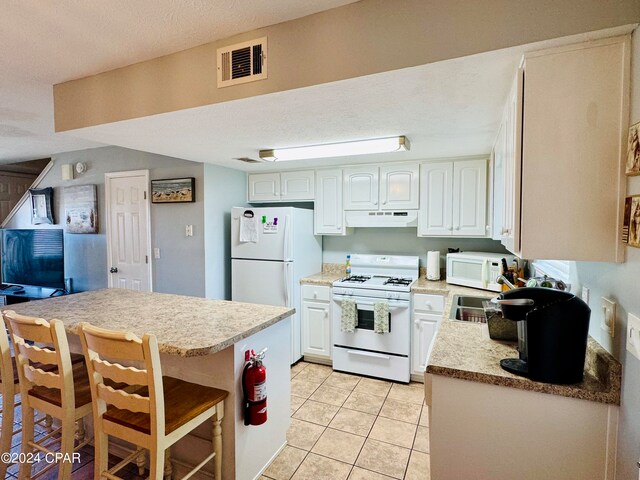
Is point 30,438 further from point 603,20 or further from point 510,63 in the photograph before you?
point 603,20

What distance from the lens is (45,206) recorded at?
446cm

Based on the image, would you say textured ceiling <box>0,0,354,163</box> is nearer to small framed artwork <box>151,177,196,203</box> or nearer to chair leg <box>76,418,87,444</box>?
small framed artwork <box>151,177,196,203</box>

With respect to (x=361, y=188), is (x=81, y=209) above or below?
below

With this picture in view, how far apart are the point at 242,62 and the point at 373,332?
2.46 metres

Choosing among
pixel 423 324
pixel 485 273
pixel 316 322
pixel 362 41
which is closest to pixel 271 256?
pixel 316 322

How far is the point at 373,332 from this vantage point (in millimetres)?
3088

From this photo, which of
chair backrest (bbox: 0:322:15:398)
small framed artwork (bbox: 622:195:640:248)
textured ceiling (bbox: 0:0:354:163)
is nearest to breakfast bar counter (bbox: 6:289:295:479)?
chair backrest (bbox: 0:322:15:398)

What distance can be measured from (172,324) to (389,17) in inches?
70.6

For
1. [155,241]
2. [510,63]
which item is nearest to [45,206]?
[155,241]

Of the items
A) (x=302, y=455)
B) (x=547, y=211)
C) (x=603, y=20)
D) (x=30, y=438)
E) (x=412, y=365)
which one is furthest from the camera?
(x=412, y=365)

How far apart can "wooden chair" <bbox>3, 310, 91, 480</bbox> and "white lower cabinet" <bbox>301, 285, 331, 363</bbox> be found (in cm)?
204

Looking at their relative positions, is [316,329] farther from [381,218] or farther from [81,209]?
[81,209]

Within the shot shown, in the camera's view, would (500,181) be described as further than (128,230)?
No

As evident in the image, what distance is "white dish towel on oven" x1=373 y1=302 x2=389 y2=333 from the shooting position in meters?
2.98
